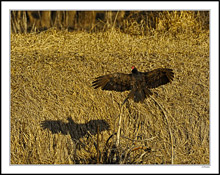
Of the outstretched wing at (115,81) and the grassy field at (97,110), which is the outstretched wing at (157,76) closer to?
the outstretched wing at (115,81)

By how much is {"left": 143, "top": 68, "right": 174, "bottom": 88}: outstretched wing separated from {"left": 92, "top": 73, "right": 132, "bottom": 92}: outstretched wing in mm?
277

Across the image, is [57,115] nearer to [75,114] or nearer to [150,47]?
[75,114]

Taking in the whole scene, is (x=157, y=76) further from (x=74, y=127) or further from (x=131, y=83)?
(x=74, y=127)

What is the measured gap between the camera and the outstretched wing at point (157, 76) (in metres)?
6.31

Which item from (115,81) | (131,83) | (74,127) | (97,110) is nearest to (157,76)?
(131,83)

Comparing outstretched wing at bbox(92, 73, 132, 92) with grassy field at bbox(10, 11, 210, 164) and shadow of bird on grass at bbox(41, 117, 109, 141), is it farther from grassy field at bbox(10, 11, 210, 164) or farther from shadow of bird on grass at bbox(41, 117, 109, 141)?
shadow of bird on grass at bbox(41, 117, 109, 141)

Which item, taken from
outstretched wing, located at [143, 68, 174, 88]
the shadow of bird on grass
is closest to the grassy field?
the shadow of bird on grass

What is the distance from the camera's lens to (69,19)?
12.6 meters

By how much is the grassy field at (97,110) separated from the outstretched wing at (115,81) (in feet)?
4.44

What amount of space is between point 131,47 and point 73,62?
4.19 ft

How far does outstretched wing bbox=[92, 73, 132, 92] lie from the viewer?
6195 mm

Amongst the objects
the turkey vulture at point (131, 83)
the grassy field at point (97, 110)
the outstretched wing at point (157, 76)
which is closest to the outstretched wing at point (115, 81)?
the turkey vulture at point (131, 83)

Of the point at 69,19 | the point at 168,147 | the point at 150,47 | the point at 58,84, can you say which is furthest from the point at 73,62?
the point at 69,19

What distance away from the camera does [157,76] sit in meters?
6.40
